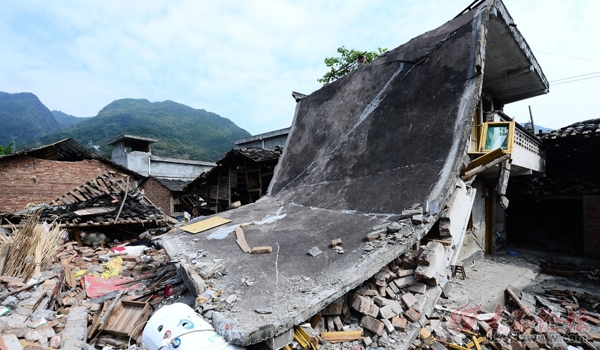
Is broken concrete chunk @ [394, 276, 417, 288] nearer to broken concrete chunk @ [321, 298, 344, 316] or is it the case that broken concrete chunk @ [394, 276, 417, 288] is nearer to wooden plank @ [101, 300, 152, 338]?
broken concrete chunk @ [321, 298, 344, 316]

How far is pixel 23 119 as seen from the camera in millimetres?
61719

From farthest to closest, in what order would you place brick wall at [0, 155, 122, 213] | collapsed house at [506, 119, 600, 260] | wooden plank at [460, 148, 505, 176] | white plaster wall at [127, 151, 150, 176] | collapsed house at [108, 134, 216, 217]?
white plaster wall at [127, 151, 150, 176] < collapsed house at [108, 134, 216, 217] < brick wall at [0, 155, 122, 213] < collapsed house at [506, 119, 600, 260] < wooden plank at [460, 148, 505, 176]

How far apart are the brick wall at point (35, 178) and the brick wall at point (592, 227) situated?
2219 centimetres

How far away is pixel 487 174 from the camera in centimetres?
922

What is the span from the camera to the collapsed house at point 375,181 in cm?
342

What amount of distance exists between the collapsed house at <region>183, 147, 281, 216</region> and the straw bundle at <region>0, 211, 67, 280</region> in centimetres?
547

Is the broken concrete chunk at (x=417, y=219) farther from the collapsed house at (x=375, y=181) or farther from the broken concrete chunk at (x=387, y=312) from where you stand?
the broken concrete chunk at (x=387, y=312)

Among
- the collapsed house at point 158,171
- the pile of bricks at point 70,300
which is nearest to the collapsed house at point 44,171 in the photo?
the collapsed house at point 158,171

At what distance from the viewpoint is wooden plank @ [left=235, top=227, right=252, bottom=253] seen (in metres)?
4.55

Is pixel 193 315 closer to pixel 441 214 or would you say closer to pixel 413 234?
pixel 413 234

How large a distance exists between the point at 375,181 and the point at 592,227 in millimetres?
9249

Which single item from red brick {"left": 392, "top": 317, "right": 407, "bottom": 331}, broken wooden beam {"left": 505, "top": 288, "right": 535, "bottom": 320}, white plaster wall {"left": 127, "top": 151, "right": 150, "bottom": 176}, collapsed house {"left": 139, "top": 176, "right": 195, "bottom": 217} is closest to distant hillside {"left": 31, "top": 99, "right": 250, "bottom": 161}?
white plaster wall {"left": 127, "top": 151, "right": 150, "bottom": 176}

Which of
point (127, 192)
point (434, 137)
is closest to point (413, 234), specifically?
point (434, 137)

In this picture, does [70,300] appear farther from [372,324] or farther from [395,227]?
[395,227]
